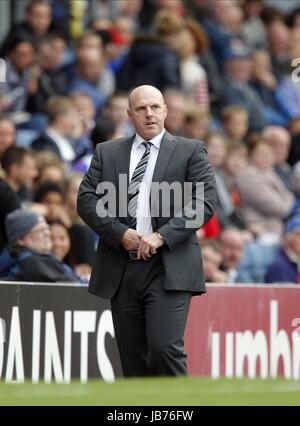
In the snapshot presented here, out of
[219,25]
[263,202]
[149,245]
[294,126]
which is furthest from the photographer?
[219,25]

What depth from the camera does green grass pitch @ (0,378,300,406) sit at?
6.84 meters

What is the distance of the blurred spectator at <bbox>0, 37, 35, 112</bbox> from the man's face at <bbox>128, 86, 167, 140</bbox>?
6.15 metres

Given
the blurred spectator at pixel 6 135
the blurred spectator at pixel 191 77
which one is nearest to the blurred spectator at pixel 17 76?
the blurred spectator at pixel 6 135

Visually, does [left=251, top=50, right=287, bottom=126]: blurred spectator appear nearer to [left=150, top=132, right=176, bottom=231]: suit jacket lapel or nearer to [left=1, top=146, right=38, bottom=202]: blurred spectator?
[left=1, top=146, right=38, bottom=202]: blurred spectator

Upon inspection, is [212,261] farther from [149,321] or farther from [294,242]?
[149,321]

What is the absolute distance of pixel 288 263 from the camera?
569 inches

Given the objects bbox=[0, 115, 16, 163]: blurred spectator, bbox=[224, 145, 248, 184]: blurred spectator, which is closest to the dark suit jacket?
bbox=[0, 115, 16, 163]: blurred spectator

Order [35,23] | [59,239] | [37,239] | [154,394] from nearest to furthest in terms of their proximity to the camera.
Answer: [154,394], [37,239], [59,239], [35,23]

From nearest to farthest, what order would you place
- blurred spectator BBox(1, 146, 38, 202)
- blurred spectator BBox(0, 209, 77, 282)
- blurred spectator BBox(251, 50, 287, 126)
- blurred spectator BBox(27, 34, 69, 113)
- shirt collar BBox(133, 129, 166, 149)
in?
shirt collar BBox(133, 129, 166, 149) < blurred spectator BBox(0, 209, 77, 282) < blurred spectator BBox(1, 146, 38, 202) < blurred spectator BBox(27, 34, 69, 113) < blurred spectator BBox(251, 50, 287, 126)

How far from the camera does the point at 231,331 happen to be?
39.3 ft

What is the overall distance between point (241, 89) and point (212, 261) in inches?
231

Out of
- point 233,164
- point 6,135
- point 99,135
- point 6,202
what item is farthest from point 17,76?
point 6,202
